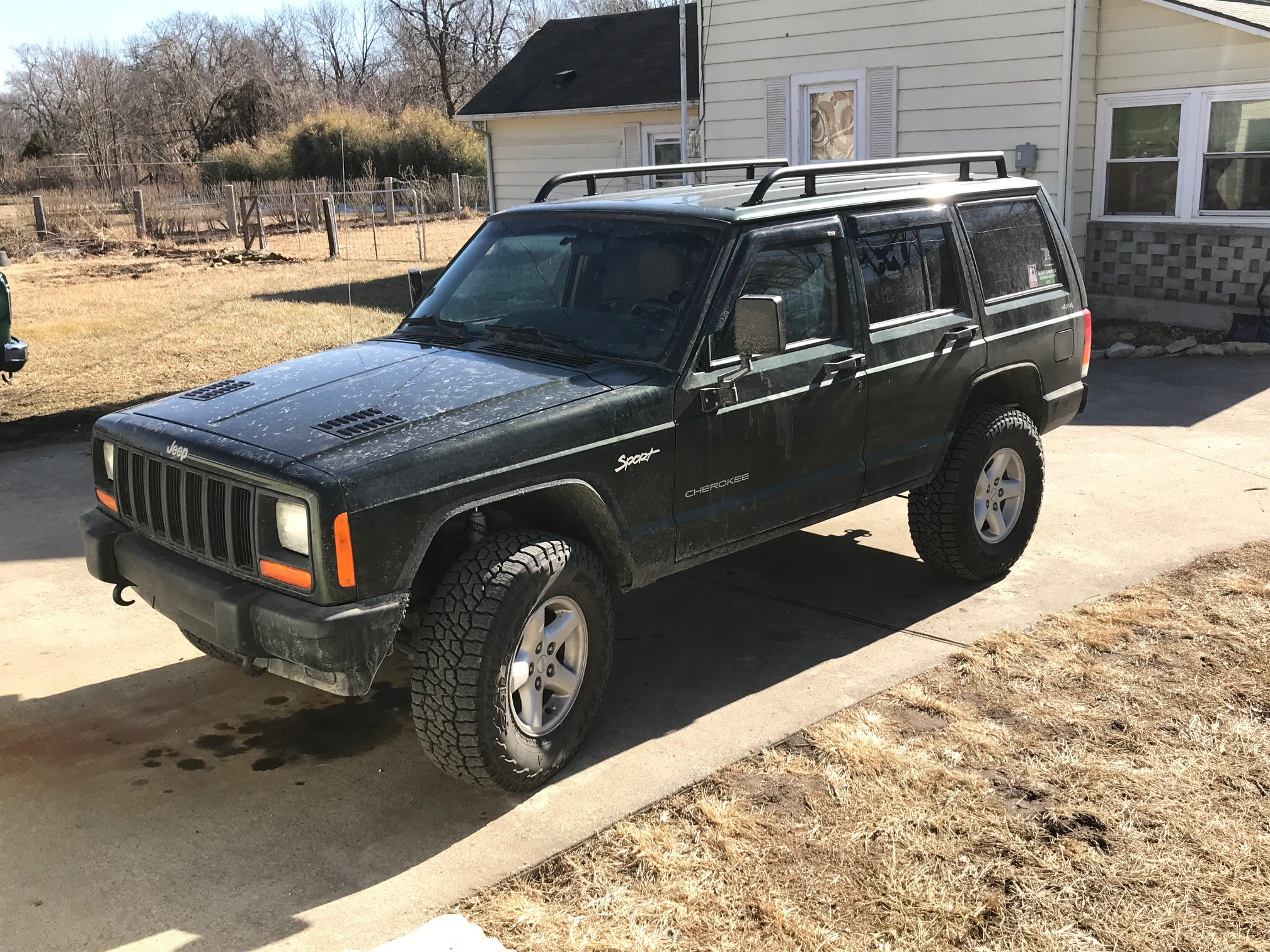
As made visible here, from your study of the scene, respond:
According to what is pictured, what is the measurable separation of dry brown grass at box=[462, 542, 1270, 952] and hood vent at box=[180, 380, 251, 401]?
7.09 ft

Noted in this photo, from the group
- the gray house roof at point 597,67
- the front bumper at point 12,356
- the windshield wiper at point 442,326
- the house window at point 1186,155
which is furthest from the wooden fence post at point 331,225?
the windshield wiper at point 442,326

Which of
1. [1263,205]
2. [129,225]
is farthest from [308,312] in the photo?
[129,225]

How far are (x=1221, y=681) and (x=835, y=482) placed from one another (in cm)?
177

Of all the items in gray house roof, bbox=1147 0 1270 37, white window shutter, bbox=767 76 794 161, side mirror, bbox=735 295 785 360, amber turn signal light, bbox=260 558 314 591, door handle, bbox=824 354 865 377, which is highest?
gray house roof, bbox=1147 0 1270 37

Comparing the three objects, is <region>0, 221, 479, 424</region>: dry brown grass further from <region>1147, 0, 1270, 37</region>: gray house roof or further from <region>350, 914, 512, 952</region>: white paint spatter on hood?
<region>1147, 0, 1270, 37</region>: gray house roof

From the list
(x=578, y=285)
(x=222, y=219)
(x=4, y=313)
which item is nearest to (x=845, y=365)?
(x=578, y=285)

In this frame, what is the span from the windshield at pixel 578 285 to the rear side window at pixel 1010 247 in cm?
174

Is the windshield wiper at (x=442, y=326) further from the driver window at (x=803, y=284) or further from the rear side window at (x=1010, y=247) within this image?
the rear side window at (x=1010, y=247)

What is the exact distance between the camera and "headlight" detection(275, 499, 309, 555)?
3703 millimetres

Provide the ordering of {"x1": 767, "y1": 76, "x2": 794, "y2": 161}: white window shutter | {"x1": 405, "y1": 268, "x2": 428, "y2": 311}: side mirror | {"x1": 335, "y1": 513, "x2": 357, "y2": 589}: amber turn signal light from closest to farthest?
{"x1": 335, "y1": 513, "x2": 357, "y2": 589}: amber turn signal light < {"x1": 405, "y1": 268, "x2": 428, "y2": 311}: side mirror < {"x1": 767, "y1": 76, "x2": 794, "y2": 161}: white window shutter

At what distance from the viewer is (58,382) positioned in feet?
38.1

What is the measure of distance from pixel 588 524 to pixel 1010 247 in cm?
295

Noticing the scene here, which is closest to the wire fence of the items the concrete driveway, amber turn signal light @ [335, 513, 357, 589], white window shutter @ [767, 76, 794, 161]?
white window shutter @ [767, 76, 794, 161]

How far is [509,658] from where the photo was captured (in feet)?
13.0
